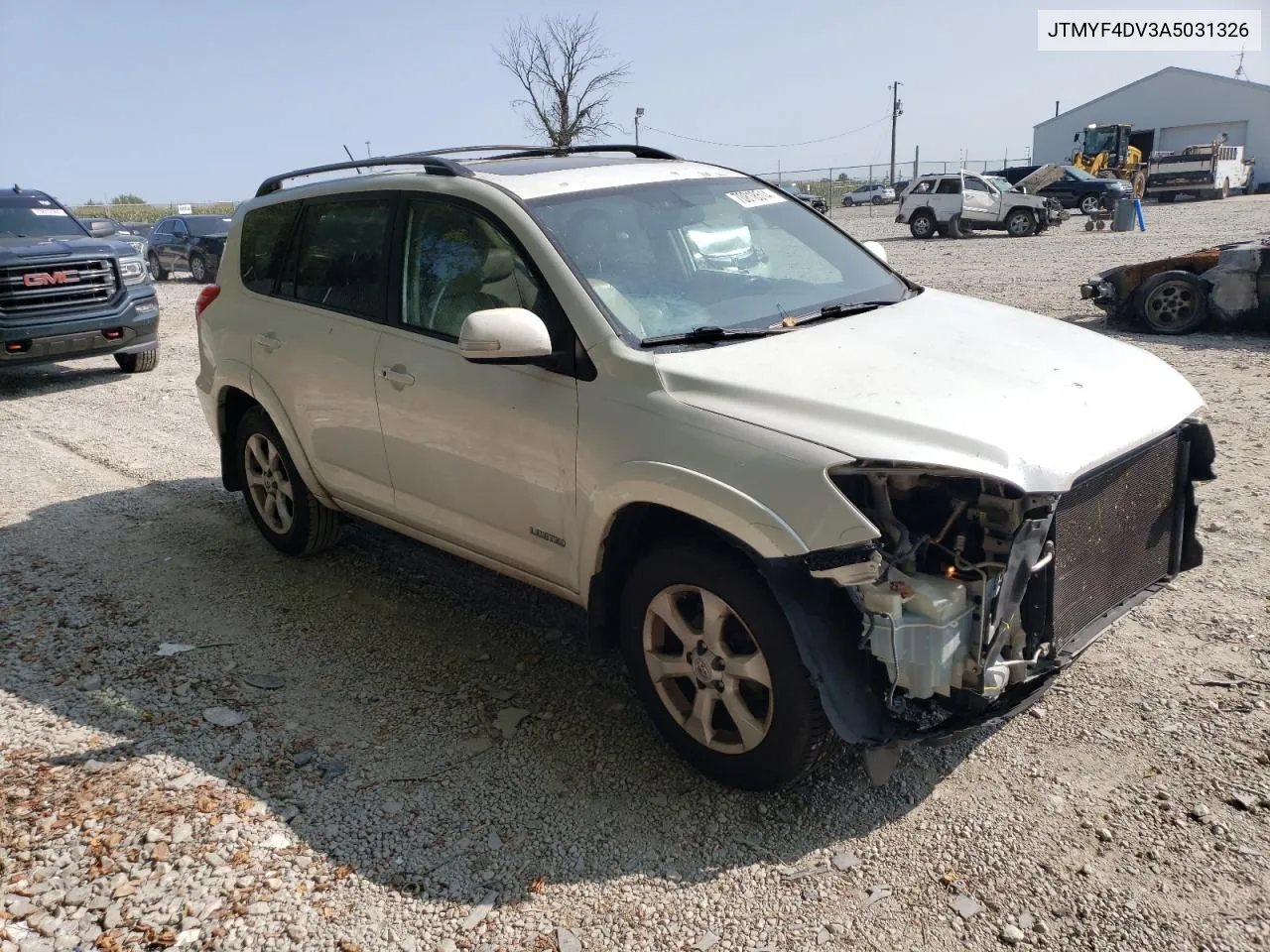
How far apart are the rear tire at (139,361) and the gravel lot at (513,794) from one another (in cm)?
676

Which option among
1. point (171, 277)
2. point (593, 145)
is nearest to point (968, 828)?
point (593, 145)

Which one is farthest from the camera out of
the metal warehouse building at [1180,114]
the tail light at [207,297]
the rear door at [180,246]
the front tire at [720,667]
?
the metal warehouse building at [1180,114]

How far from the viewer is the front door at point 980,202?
92.0 ft

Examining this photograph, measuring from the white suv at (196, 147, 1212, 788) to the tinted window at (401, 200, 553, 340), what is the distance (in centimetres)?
1

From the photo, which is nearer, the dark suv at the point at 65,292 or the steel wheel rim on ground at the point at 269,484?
the steel wheel rim on ground at the point at 269,484

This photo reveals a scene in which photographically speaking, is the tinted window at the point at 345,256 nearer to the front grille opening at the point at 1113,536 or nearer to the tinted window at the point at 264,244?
the tinted window at the point at 264,244

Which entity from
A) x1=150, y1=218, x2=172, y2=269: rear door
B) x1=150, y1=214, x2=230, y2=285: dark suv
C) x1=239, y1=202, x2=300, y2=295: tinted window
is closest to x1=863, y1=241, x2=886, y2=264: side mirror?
x1=239, y1=202, x2=300, y2=295: tinted window

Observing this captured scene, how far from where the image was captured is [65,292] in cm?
1055

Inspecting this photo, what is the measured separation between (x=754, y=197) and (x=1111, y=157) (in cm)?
4298

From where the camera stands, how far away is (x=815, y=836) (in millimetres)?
3166

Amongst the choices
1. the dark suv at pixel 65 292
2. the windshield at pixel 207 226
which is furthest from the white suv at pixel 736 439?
the windshield at pixel 207 226

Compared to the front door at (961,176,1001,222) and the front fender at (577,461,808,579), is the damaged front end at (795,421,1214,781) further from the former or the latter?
the front door at (961,176,1001,222)

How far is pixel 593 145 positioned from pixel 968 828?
3.41 m

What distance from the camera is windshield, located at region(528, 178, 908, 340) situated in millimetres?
3672
